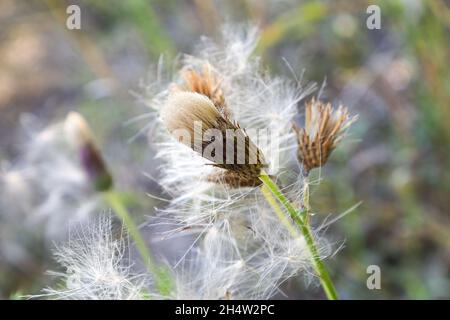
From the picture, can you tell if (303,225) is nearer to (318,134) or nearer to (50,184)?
(318,134)

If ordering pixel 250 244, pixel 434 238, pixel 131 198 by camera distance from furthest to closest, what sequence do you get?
pixel 434 238
pixel 131 198
pixel 250 244

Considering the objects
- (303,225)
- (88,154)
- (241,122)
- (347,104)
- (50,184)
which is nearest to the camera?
(303,225)

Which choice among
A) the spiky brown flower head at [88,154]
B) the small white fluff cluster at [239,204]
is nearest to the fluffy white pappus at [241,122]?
the small white fluff cluster at [239,204]

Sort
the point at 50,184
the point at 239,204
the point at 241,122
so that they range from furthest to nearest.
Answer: the point at 50,184, the point at 241,122, the point at 239,204

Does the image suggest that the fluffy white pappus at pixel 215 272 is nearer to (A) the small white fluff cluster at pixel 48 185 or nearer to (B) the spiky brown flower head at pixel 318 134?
(B) the spiky brown flower head at pixel 318 134

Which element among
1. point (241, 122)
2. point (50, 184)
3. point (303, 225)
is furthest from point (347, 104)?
point (303, 225)
